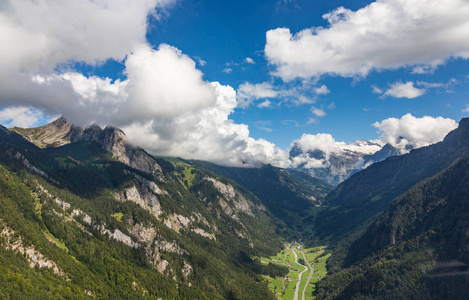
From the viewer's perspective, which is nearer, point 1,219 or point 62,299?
point 62,299

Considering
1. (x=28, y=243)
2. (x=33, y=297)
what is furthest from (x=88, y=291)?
(x=28, y=243)

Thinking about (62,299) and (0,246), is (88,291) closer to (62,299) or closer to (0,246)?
(62,299)

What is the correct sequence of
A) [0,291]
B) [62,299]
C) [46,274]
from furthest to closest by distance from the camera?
[46,274] < [62,299] < [0,291]

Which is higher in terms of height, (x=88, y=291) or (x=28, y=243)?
(x=28, y=243)

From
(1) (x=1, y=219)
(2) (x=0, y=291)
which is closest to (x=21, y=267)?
(2) (x=0, y=291)

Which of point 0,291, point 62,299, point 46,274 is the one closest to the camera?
point 0,291

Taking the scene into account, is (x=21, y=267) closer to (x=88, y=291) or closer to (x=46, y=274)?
(x=46, y=274)

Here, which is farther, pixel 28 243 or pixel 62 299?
pixel 28 243

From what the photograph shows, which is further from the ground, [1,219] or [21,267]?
[1,219]

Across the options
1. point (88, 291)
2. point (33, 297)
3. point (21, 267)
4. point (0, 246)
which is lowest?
point (88, 291)
